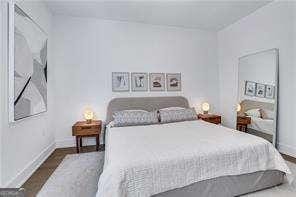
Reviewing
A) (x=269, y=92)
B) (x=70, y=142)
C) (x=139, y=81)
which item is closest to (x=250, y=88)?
(x=269, y=92)

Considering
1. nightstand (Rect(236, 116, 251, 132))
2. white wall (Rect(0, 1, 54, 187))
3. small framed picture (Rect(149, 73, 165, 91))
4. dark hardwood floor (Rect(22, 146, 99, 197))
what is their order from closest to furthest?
white wall (Rect(0, 1, 54, 187)) → dark hardwood floor (Rect(22, 146, 99, 197)) → nightstand (Rect(236, 116, 251, 132)) → small framed picture (Rect(149, 73, 165, 91))

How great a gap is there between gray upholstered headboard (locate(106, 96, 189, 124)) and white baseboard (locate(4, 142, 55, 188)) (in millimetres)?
1248

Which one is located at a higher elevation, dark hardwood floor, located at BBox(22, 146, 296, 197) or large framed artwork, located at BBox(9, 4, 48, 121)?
large framed artwork, located at BBox(9, 4, 48, 121)

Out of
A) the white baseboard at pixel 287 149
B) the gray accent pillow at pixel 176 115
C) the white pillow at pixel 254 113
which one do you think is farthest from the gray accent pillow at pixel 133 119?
the white baseboard at pixel 287 149

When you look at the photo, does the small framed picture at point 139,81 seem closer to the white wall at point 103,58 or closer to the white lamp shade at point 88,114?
the white wall at point 103,58

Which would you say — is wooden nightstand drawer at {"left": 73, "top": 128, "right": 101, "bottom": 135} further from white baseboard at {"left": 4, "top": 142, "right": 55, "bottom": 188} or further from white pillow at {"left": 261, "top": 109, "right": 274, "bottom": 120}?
white pillow at {"left": 261, "top": 109, "right": 274, "bottom": 120}

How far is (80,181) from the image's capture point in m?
2.40

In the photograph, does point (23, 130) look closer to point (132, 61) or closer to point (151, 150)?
point (151, 150)

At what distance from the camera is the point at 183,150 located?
6.31 feet

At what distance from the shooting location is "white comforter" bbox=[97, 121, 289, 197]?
159 centimetres

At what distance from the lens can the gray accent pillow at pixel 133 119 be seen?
345 cm

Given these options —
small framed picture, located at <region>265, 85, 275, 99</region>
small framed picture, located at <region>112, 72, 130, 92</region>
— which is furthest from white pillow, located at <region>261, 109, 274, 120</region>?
small framed picture, located at <region>112, 72, 130, 92</region>

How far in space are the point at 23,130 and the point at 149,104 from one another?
96.6 inches

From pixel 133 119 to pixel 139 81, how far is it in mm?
1099
